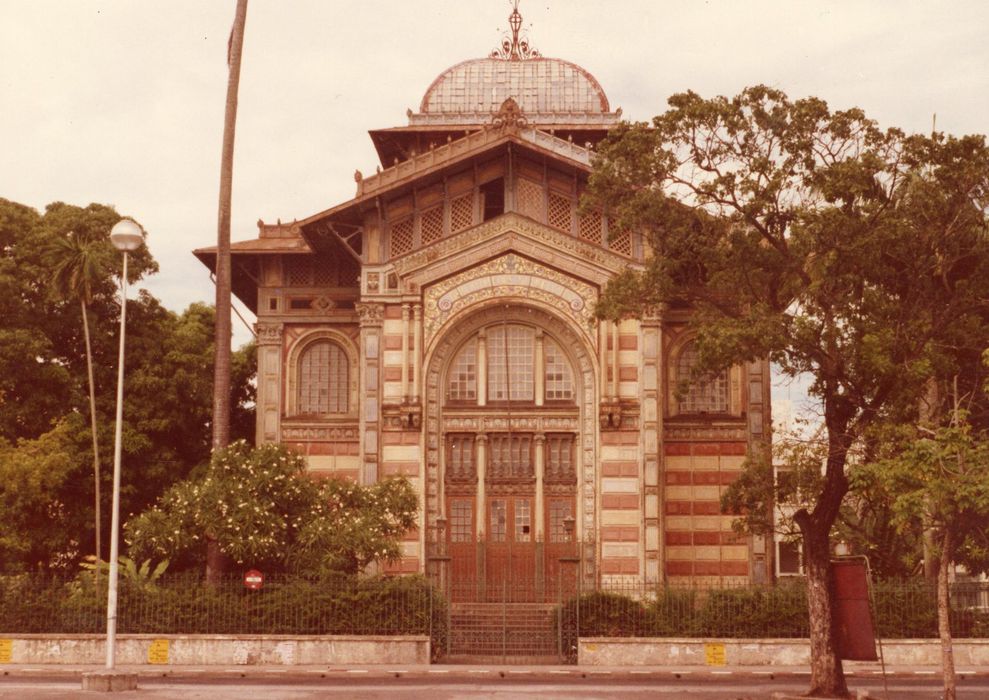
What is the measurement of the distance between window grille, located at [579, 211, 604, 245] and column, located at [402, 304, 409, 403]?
5703 millimetres

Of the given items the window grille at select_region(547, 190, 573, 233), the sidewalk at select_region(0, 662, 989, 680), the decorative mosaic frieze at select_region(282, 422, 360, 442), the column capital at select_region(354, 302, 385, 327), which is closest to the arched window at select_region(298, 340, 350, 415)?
the decorative mosaic frieze at select_region(282, 422, 360, 442)

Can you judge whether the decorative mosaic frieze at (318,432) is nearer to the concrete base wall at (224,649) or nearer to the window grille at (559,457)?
the window grille at (559,457)

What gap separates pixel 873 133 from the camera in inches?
1005

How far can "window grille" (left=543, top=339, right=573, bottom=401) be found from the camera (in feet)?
137

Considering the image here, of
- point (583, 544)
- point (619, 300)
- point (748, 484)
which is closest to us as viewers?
point (619, 300)

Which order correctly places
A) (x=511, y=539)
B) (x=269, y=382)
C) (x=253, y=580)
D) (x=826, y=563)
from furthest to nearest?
(x=269, y=382) < (x=511, y=539) < (x=253, y=580) < (x=826, y=563)

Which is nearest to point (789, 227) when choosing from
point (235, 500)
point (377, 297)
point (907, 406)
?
point (907, 406)

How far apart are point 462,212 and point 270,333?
24.7 ft

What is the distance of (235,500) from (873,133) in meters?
16.9

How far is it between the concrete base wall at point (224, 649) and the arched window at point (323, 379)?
13341 mm

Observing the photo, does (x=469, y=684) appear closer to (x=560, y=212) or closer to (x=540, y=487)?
(x=540, y=487)

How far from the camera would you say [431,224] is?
4209 cm

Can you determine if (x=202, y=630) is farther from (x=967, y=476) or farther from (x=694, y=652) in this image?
(x=967, y=476)

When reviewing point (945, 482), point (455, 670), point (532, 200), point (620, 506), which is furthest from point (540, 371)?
point (945, 482)
